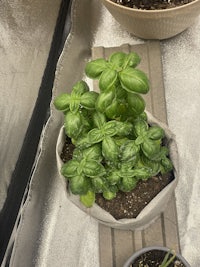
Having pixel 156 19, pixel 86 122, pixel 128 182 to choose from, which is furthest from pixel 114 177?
pixel 156 19

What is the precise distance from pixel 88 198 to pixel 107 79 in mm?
324

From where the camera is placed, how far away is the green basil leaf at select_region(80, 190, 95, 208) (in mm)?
996

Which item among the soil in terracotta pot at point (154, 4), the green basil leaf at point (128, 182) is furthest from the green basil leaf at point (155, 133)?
A: the soil in terracotta pot at point (154, 4)

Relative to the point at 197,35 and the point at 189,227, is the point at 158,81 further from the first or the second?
the point at 189,227

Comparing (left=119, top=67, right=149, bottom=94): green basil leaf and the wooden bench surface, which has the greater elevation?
(left=119, top=67, right=149, bottom=94): green basil leaf

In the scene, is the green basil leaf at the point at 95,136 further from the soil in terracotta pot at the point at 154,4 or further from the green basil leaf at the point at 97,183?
the soil in terracotta pot at the point at 154,4

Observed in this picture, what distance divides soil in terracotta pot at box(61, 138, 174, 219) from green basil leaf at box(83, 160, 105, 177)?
0.69 feet

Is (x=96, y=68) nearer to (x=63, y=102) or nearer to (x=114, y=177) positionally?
(x=63, y=102)

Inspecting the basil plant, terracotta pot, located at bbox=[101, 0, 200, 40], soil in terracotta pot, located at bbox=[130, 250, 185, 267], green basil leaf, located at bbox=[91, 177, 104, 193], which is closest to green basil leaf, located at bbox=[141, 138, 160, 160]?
the basil plant

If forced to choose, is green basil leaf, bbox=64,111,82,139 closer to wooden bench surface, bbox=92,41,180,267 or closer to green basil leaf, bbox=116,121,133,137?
green basil leaf, bbox=116,121,133,137

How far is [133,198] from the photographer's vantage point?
1.07 metres

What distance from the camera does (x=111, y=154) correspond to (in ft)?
2.79

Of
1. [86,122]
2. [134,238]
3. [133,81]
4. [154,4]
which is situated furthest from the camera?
[154,4]

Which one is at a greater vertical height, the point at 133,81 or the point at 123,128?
the point at 133,81
